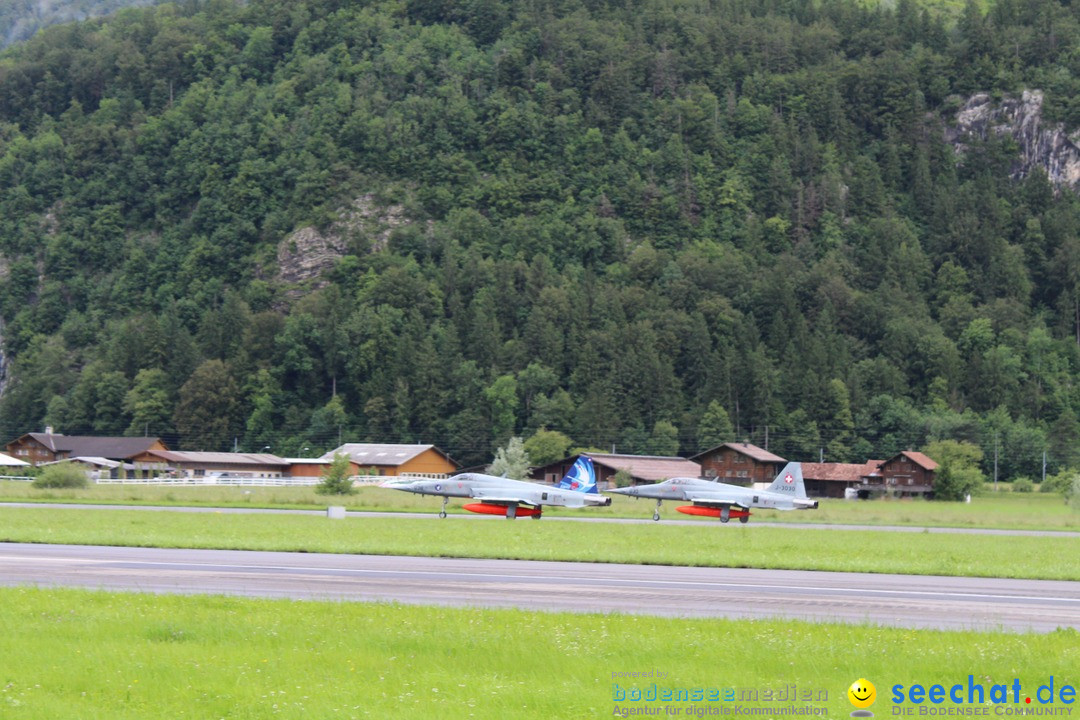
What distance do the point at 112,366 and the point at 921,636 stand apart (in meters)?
157

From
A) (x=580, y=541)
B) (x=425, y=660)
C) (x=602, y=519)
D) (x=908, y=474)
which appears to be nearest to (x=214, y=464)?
(x=908, y=474)

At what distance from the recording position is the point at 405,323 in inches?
6585

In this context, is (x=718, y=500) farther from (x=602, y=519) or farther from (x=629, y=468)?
(x=629, y=468)

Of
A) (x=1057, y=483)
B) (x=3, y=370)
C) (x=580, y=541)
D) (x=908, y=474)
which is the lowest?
(x=1057, y=483)

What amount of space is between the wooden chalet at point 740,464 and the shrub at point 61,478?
5536cm

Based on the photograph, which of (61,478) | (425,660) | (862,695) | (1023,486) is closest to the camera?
(862,695)

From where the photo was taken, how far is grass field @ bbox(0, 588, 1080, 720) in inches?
671

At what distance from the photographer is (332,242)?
18975 centimetres

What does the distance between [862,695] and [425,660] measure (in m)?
6.45

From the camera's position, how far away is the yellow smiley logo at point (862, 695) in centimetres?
1591

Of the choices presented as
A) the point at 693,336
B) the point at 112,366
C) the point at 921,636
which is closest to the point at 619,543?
the point at 921,636

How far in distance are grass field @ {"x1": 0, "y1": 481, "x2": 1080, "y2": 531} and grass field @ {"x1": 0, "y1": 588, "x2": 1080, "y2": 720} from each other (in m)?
44.2

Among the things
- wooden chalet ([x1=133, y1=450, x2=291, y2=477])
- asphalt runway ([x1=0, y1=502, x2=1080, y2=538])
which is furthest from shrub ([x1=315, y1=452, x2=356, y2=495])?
wooden chalet ([x1=133, y1=450, x2=291, y2=477])

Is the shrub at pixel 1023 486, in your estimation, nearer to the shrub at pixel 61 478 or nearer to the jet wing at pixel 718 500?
the jet wing at pixel 718 500
